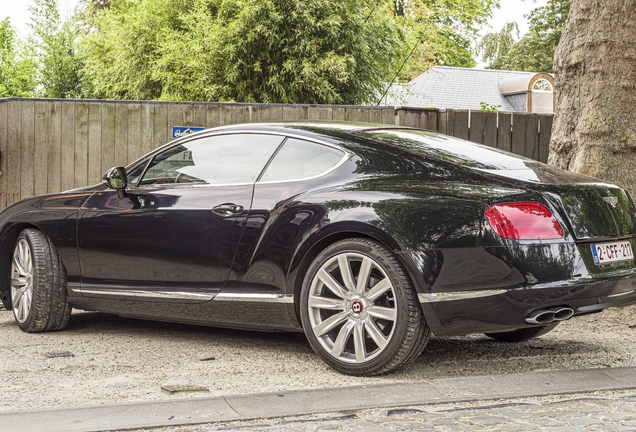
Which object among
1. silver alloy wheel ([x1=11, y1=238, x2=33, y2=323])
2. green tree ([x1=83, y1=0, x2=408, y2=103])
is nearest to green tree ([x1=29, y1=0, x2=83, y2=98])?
green tree ([x1=83, y1=0, x2=408, y2=103])

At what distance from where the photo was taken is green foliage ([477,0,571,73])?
54.4 m

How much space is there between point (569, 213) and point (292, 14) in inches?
553

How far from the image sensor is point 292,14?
1809 cm

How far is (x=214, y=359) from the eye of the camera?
5.60 meters

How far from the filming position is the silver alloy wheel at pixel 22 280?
6.66m

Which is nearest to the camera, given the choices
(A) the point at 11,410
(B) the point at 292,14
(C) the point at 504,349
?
(A) the point at 11,410

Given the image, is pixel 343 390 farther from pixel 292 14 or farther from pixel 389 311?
pixel 292 14

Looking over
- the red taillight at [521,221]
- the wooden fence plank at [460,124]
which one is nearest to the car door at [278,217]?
the red taillight at [521,221]

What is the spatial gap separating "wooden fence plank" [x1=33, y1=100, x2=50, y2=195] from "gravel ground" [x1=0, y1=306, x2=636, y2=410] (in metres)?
4.06

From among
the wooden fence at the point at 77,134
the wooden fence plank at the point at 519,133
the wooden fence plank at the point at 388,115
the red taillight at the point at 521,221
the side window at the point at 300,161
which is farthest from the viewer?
the wooden fence at the point at 77,134

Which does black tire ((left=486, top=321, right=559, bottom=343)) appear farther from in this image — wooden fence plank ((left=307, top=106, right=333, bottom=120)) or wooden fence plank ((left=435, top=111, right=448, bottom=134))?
wooden fence plank ((left=307, top=106, right=333, bottom=120))

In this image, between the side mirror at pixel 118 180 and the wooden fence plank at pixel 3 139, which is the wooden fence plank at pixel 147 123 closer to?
the wooden fence plank at pixel 3 139

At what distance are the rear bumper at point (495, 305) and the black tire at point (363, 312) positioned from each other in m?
0.14

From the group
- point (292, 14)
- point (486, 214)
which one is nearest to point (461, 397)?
point (486, 214)
